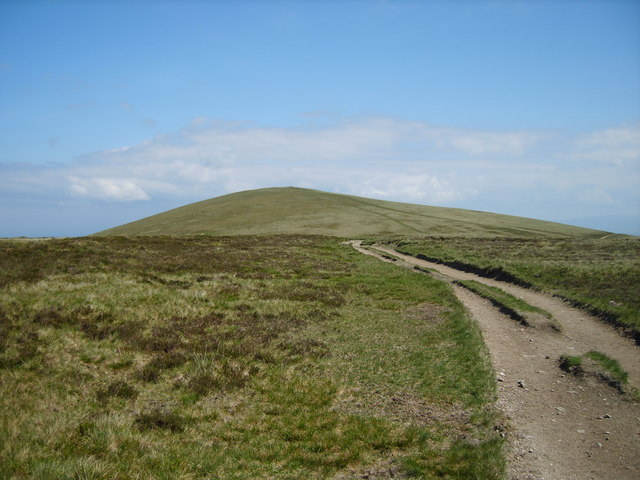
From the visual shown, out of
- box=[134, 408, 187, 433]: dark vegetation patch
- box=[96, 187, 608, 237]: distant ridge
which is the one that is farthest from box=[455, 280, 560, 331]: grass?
box=[96, 187, 608, 237]: distant ridge

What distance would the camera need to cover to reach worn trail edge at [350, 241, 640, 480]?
861 cm

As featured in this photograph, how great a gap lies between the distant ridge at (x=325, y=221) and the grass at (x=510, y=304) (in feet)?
208

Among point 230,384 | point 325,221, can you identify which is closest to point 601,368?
point 230,384

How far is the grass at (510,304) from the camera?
2047 cm

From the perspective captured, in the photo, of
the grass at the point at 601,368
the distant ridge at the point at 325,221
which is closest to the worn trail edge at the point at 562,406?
the grass at the point at 601,368

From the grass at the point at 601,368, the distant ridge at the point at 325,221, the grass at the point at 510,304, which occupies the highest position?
the distant ridge at the point at 325,221

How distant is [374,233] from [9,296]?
83284 mm

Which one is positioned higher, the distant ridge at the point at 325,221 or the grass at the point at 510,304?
the distant ridge at the point at 325,221

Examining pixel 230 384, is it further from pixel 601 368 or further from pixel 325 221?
pixel 325 221

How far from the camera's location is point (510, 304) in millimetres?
23734

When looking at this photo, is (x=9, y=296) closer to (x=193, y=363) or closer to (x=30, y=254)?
(x=193, y=363)

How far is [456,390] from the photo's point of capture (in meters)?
12.6

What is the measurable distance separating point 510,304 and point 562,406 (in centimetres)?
1309

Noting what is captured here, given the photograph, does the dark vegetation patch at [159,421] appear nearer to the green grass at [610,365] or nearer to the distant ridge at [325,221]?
the green grass at [610,365]
